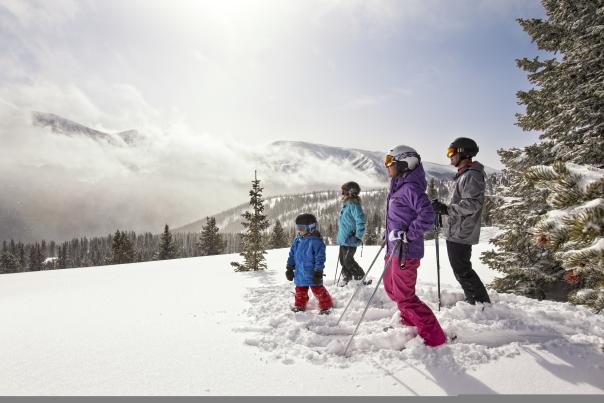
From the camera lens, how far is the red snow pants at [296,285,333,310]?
5.68 m

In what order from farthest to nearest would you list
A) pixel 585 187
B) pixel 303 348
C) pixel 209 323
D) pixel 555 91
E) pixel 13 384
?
pixel 555 91 < pixel 209 323 < pixel 303 348 < pixel 13 384 < pixel 585 187

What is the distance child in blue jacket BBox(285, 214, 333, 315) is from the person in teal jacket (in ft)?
6.46

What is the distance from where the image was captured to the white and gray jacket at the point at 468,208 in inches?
195

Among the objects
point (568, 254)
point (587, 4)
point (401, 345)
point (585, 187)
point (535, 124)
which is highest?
point (587, 4)

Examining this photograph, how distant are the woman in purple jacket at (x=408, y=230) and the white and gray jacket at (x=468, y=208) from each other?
3.26 feet

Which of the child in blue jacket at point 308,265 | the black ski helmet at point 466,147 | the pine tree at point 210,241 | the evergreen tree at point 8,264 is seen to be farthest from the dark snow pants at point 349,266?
the evergreen tree at point 8,264

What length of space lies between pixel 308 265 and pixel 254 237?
12.1 m

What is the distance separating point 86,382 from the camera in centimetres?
315

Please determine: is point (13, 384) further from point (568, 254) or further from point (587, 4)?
point (587, 4)

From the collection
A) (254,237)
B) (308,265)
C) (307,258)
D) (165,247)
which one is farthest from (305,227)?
(165,247)

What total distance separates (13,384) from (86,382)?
707mm

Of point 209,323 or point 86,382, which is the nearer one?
point 86,382

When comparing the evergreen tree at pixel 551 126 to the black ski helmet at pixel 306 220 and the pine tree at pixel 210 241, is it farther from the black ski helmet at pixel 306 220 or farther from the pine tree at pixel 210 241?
the pine tree at pixel 210 241

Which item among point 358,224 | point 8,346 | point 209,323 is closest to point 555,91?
point 358,224
